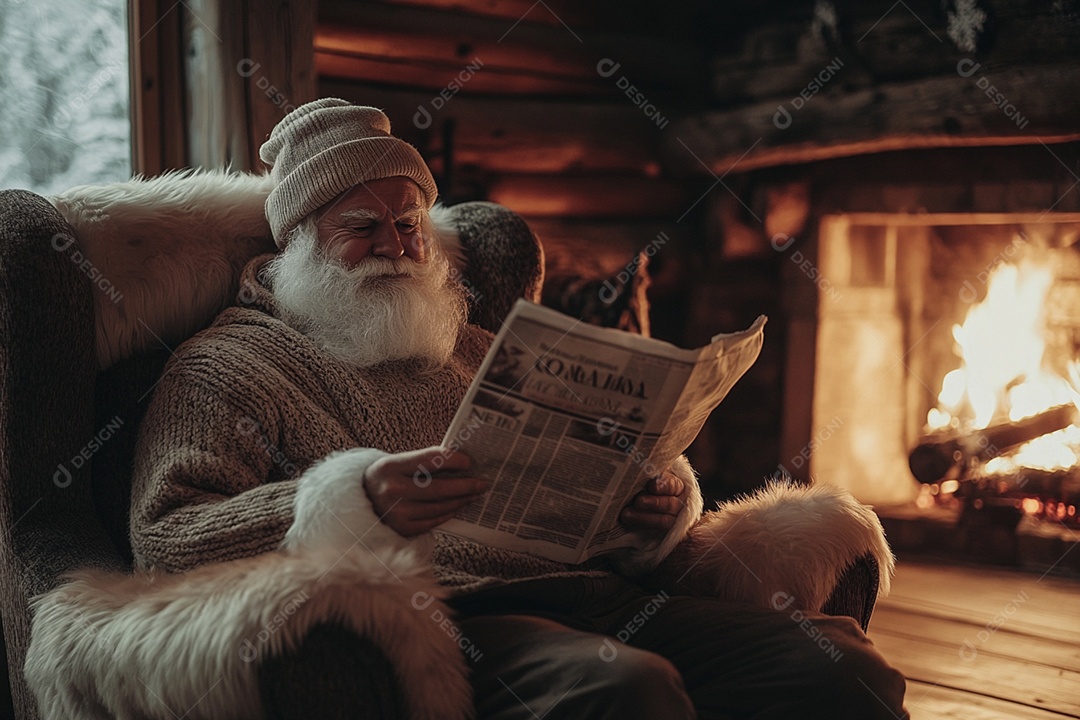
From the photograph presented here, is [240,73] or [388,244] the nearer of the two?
[388,244]

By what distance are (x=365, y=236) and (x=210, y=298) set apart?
0.30m

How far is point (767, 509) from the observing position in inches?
71.2

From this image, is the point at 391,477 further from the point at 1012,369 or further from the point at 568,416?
the point at 1012,369

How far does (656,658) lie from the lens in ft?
4.43

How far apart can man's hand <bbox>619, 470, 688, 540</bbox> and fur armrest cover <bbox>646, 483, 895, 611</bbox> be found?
141 mm

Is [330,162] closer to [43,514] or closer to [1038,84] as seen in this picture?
[43,514]

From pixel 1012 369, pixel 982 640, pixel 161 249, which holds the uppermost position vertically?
pixel 161 249

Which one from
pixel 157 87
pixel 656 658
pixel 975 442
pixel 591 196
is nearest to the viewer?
pixel 656 658

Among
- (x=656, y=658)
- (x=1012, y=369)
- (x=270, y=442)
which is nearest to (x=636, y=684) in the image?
(x=656, y=658)

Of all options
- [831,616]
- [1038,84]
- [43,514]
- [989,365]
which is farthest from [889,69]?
[43,514]

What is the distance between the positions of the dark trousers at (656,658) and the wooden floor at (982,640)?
857 millimetres

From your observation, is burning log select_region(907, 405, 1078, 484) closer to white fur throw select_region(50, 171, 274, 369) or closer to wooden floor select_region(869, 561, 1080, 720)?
wooden floor select_region(869, 561, 1080, 720)

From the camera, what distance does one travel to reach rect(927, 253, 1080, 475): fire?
356cm

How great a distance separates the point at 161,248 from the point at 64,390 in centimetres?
32
